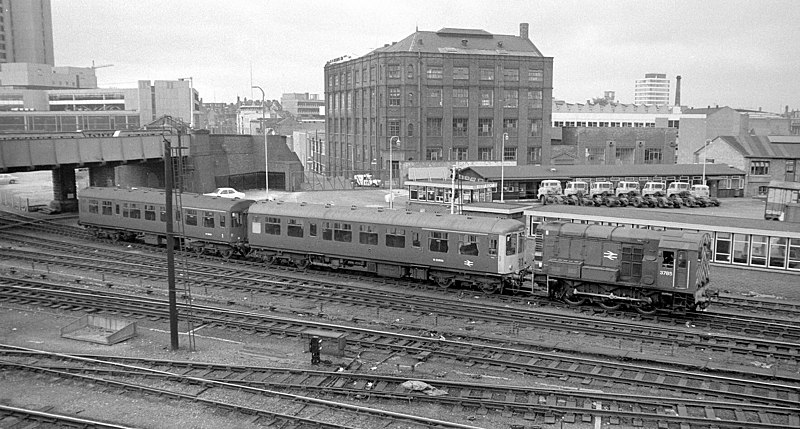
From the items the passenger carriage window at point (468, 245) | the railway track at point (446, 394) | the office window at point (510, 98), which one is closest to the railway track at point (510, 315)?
the passenger carriage window at point (468, 245)

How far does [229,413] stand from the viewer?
1808 cm

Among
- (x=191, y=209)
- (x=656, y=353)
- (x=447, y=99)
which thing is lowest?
(x=656, y=353)

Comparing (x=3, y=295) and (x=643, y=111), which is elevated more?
(x=643, y=111)

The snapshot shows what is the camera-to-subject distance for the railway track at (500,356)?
19.8m

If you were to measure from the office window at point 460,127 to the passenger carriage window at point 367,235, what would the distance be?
56.6m

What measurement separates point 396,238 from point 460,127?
5821cm

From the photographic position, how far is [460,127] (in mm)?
89750

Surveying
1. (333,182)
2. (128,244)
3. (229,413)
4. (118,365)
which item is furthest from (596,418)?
(333,182)

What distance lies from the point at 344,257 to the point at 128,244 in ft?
59.2

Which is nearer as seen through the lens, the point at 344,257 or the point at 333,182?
the point at 344,257

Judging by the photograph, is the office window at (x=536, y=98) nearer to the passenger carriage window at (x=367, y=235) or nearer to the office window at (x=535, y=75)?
the office window at (x=535, y=75)

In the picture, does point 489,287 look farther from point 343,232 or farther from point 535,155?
point 535,155

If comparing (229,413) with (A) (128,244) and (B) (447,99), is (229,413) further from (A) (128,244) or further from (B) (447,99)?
(B) (447,99)

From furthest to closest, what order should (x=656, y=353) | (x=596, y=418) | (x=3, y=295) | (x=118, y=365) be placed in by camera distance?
1. (x=3, y=295)
2. (x=656, y=353)
3. (x=118, y=365)
4. (x=596, y=418)
